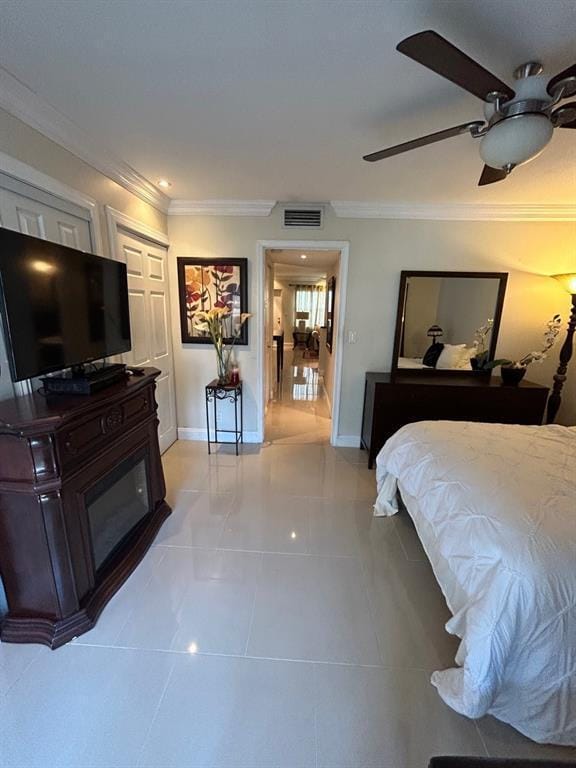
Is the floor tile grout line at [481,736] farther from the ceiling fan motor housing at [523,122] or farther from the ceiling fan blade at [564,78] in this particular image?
the ceiling fan blade at [564,78]

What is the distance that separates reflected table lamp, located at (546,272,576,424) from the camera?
2867 mm

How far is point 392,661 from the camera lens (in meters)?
1.40

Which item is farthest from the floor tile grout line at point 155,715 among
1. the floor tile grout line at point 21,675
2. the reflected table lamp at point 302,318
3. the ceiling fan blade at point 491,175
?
the reflected table lamp at point 302,318

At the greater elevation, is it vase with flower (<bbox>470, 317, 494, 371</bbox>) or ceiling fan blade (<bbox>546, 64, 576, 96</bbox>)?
ceiling fan blade (<bbox>546, 64, 576, 96</bbox>)

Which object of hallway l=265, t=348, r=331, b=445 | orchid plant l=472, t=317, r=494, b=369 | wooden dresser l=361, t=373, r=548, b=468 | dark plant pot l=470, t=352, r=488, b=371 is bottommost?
hallway l=265, t=348, r=331, b=445

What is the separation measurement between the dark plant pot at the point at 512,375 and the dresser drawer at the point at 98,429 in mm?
3051

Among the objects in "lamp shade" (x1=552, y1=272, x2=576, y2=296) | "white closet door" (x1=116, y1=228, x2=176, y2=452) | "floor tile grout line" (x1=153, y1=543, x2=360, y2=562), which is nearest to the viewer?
"floor tile grout line" (x1=153, y1=543, x2=360, y2=562)

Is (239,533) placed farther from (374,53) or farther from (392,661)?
(374,53)

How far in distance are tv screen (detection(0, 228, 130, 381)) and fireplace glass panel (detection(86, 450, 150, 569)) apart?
0.64m

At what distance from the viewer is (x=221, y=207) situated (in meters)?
3.13

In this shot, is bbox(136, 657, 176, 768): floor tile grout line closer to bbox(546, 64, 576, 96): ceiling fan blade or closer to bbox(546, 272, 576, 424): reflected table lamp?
bbox(546, 64, 576, 96): ceiling fan blade

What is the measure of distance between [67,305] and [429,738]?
2.31 meters

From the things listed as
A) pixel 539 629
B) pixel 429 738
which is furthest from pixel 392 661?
pixel 539 629

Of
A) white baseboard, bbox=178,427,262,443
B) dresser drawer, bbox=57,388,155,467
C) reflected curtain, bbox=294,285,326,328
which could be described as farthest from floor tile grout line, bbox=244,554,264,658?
reflected curtain, bbox=294,285,326,328
